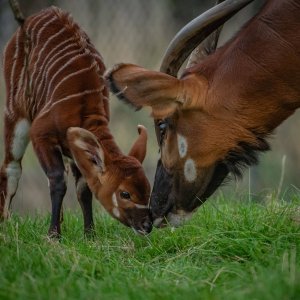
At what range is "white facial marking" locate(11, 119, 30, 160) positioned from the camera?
648 cm

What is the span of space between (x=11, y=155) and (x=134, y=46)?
152 inches

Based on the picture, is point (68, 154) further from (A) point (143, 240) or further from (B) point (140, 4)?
(B) point (140, 4)

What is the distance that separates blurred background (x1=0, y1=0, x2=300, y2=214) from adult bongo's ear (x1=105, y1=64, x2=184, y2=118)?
4481mm

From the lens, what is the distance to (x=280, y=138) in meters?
9.91

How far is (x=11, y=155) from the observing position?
653 centimetres

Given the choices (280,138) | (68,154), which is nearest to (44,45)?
(68,154)

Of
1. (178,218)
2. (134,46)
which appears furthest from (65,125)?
(134,46)

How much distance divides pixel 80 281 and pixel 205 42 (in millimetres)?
2044

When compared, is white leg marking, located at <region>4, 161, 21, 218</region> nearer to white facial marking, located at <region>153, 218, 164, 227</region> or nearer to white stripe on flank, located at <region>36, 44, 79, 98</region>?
white stripe on flank, located at <region>36, 44, 79, 98</region>

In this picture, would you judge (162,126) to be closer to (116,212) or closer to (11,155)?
(116,212)

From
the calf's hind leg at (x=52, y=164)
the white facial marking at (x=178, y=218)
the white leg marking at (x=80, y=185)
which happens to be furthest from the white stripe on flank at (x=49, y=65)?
the white facial marking at (x=178, y=218)

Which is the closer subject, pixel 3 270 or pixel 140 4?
pixel 3 270

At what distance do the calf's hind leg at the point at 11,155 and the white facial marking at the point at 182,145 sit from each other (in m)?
1.83

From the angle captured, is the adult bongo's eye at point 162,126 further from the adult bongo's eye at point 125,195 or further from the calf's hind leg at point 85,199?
the calf's hind leg at point 85,199
